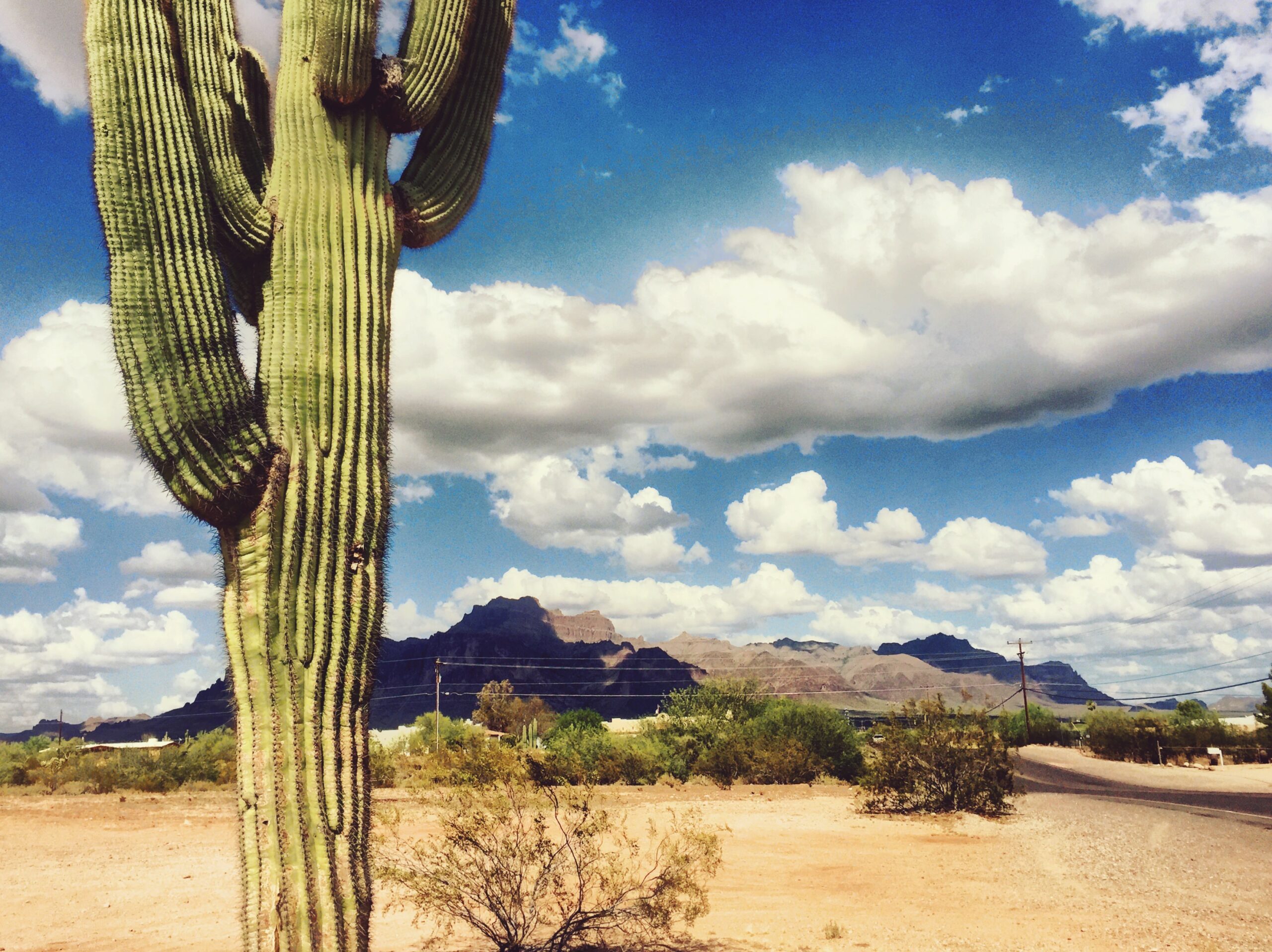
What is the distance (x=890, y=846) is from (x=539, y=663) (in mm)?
167848

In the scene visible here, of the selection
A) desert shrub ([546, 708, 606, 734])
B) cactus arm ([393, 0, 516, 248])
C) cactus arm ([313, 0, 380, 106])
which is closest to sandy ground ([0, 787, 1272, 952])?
cactus arm ([393, 0, 516, 248])

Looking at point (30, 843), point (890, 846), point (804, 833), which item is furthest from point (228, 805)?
point (890, 846)

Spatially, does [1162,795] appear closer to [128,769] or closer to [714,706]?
[714,706]

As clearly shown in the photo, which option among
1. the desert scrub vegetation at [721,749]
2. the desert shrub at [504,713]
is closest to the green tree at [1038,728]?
the desert shrub at [504,713]

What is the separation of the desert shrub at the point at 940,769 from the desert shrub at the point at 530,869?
36.9 ft

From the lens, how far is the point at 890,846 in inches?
498

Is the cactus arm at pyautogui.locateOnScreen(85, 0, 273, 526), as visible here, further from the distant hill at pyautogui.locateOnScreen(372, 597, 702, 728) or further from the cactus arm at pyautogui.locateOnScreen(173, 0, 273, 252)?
the distant hill at pyautogui.locateOnScreen(372, 597, 702, 728)

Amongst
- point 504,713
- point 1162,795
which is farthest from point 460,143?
point 504,713

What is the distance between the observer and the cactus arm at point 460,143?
5574mm

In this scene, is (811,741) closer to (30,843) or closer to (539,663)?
(30,843)

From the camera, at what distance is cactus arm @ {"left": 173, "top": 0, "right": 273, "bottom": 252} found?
470 centimetres

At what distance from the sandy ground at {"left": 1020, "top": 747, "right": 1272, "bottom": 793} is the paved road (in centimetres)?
83

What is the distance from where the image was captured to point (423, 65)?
5637 mm

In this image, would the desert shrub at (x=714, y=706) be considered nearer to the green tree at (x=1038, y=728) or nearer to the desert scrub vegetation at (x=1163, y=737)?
the desert scrub vegetation at (x=1163, y=737)
